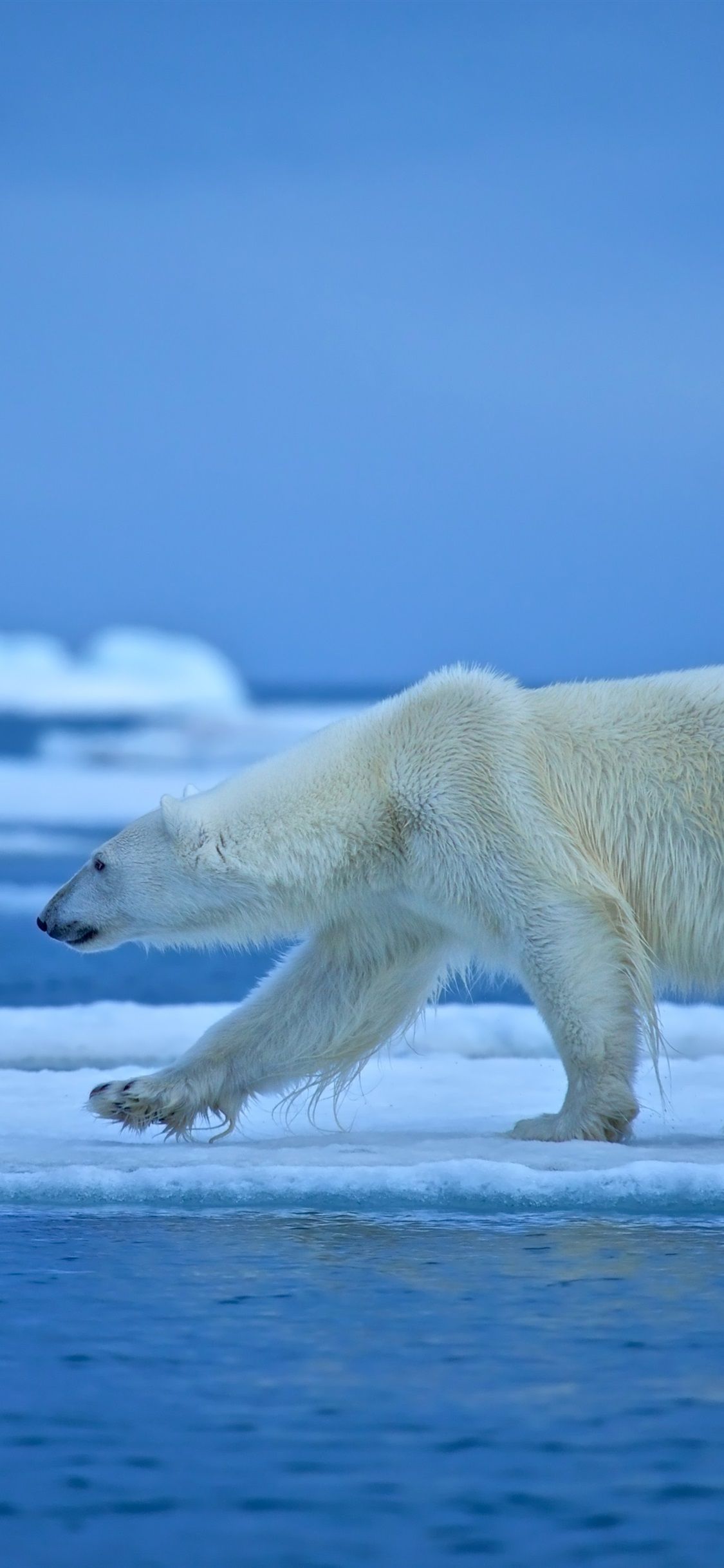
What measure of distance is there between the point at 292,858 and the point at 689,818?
992mm

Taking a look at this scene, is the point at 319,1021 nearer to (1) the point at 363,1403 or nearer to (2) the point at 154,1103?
(2) the point at 154,1103

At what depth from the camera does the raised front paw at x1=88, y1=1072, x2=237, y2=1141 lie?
4.50 m

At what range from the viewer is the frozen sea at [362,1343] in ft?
6.29

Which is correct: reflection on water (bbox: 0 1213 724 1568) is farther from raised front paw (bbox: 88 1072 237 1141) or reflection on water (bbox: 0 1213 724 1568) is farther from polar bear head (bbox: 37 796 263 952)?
polar bear head (bbox: 37 796 263 952)

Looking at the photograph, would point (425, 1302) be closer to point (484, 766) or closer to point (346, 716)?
point (484, 766)

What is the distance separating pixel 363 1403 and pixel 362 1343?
0.26m

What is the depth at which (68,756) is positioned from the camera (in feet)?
77.4

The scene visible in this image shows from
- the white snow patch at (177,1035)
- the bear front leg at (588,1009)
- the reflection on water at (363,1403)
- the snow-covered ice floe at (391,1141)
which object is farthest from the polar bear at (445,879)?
the white snow patch at (177,1035)

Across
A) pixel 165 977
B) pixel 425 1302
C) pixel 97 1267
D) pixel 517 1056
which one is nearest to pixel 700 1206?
pixel 425 1302

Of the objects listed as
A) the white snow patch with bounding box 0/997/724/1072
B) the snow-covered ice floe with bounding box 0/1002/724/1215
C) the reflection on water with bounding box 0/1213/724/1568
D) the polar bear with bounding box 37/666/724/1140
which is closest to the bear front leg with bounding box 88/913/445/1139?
the polar bear with bounding box 37/666/724/1140

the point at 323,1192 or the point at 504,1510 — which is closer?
the point at 504,1510

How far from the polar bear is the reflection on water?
1091mm

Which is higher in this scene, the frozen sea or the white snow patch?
the white snow patch

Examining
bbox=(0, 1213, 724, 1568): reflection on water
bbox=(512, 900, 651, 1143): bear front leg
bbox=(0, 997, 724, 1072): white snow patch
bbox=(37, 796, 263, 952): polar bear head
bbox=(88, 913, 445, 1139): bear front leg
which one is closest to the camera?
bbox=(0, 1213, 724, 1568): reflection on water
